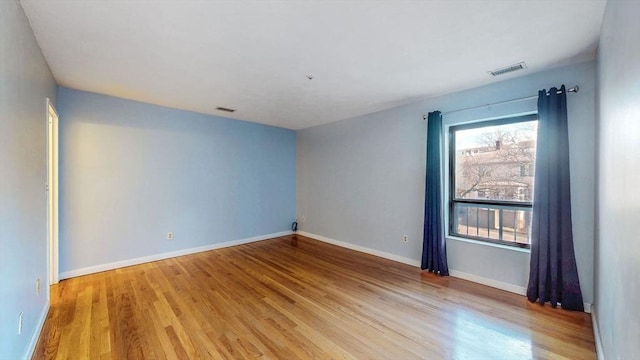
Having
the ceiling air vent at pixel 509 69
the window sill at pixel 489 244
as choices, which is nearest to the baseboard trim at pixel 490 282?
the window sill at pixel 489 244

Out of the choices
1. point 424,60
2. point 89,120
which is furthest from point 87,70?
point 424,60

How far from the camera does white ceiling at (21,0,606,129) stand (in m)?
1.79

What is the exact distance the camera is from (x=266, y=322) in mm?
2336

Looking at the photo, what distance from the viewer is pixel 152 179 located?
4074 millimetres

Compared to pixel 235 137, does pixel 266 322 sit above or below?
below

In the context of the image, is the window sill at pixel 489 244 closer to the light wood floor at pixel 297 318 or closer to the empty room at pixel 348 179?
the empty room at pixel 348 179

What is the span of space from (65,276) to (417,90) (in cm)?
526

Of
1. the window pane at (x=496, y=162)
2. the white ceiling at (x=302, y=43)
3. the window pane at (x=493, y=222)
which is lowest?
the window pane at (x=493, y=222)

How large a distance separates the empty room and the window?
22mm

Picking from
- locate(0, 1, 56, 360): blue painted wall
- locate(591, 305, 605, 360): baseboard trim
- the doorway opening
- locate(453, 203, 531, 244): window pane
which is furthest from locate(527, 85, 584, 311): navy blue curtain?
the doorway opening

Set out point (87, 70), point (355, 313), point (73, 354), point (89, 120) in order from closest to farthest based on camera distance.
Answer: point (73, 354)
point (355, 313)
point (87, 70)
point (89, 120)

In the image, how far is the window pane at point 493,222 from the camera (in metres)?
3.01

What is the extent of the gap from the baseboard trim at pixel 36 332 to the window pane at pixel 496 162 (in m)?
4.50

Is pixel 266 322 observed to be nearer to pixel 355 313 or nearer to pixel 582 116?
pixel 355 313
